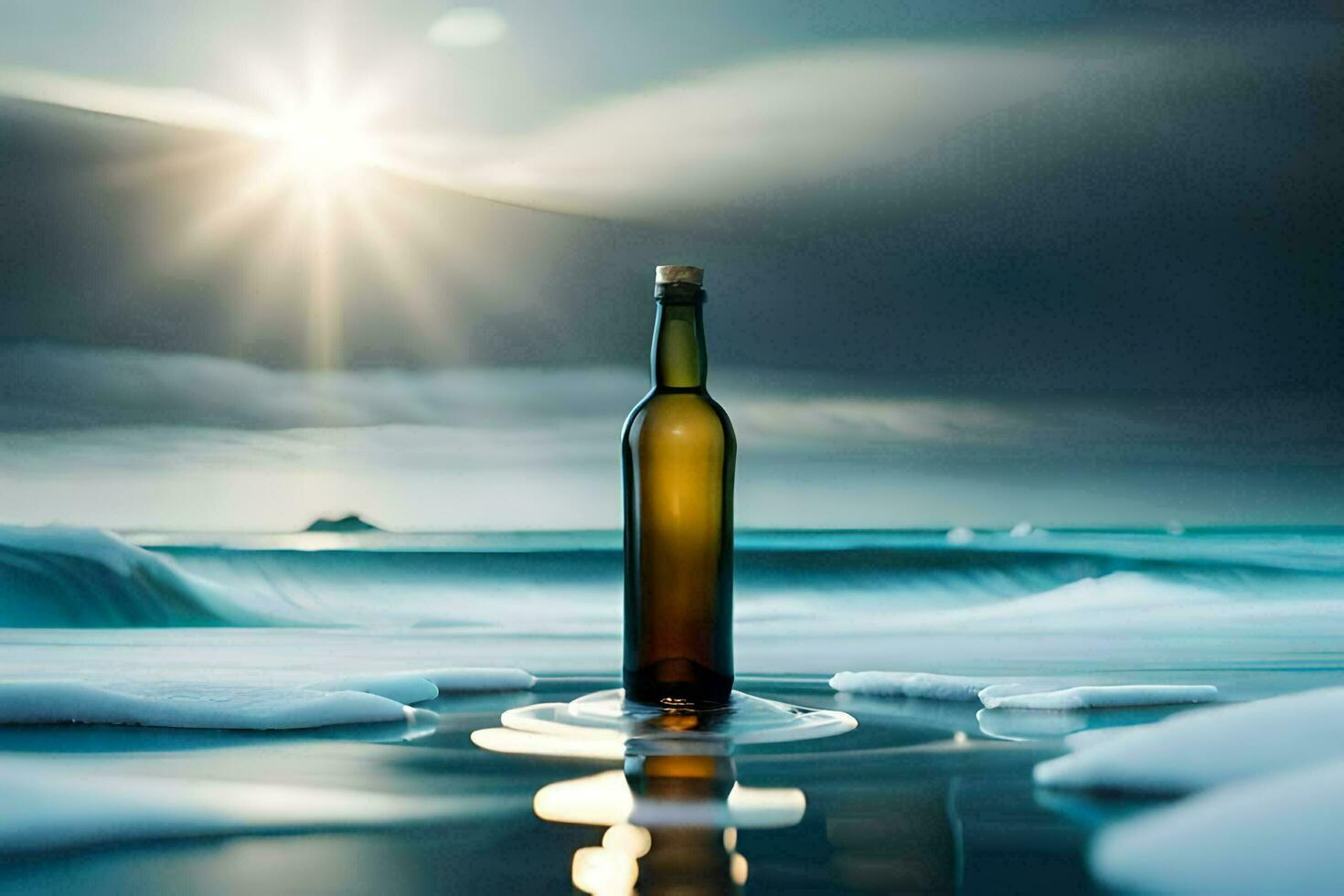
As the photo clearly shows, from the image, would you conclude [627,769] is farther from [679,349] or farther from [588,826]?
[679,349]

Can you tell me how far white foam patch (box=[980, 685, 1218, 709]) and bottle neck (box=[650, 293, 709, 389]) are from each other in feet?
1.63

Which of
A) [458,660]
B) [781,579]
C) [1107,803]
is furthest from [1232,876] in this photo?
[781,579]

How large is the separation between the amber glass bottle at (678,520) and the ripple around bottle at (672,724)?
49 mm

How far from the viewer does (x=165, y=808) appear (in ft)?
2.78

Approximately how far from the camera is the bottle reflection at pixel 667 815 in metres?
0.68

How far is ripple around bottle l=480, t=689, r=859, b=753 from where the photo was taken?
3.53 ft

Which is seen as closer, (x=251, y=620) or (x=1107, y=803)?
(x=1107, y=803)

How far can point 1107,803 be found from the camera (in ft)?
2.96

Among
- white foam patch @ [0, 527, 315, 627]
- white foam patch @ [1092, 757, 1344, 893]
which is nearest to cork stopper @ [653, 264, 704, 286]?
white foam patch @ [1092, 757, 1344, 893]

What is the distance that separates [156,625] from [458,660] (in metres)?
2.47

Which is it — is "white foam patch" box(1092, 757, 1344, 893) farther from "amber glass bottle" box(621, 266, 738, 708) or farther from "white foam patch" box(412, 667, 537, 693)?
"white foam patch" box(412, 667, 537, 693)

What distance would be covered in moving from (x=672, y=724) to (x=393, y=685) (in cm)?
45

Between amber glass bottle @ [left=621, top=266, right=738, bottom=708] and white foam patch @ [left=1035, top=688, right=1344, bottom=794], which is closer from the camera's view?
white foam patch @ [left=1035, top=688, right=1344, bottom=794]

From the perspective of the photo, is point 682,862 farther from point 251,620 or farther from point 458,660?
point 251,620
